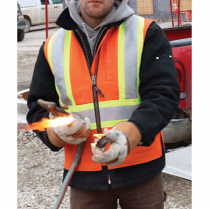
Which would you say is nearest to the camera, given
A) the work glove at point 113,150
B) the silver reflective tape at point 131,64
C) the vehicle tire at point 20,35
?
the work glove at point 113,150

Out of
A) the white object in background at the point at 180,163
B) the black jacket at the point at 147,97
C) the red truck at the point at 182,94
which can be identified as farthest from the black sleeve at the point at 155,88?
the red truck at the point at 182,94

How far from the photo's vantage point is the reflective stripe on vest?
2.00m

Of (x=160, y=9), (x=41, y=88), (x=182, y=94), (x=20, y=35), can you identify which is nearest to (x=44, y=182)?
(x=182, y=94)

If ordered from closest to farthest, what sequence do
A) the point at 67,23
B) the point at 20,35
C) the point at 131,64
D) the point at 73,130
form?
the point at 73,130, the point at 131,64, the point at 67,23, the point at 20,35

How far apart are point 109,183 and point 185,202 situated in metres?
1.82

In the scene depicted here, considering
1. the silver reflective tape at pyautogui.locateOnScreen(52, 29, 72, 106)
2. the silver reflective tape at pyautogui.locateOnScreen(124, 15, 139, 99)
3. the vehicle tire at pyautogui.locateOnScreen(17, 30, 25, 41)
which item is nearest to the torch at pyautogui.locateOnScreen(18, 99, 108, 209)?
the silver reflective tape at pyautogui.locateOnScreen(52, 29, 72, 106)

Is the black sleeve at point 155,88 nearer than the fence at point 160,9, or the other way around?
the black sleeve at point 155,88

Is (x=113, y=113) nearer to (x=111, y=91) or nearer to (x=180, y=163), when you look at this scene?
(x=111, y=91)

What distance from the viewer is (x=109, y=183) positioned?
80.0 inches

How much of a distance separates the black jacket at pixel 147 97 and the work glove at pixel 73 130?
177mm

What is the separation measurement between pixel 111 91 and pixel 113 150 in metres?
0.40

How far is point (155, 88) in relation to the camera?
1.94 metres

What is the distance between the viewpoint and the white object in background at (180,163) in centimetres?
409

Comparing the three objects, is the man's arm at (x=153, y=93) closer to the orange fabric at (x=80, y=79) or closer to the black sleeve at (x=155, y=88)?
the black sleeve at (x=155, y=88)
